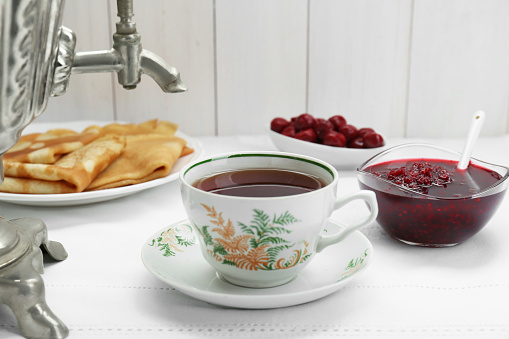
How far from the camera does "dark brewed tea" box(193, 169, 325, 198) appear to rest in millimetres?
681

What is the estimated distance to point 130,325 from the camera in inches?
25.0

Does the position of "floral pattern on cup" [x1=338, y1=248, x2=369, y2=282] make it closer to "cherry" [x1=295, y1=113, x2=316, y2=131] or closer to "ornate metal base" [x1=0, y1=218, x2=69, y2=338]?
"ornate metal base" [x1=0, y1=218, x2=69, y2=338]

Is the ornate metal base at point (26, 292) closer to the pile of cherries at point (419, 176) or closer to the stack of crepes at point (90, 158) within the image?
the stack of crepes at point (90, 158)

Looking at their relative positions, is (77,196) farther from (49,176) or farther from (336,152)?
(336,152)

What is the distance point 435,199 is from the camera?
765 millimetres

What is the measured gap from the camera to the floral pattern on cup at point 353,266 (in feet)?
2.22

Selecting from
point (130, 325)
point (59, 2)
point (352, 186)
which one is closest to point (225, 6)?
point (352, 186)

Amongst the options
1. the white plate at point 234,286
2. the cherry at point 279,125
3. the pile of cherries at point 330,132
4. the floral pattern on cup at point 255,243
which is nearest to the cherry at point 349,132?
the pile of cherries at point 330,132

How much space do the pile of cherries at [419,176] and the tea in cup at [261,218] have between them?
A: 14 centimetres

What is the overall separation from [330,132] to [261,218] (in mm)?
589

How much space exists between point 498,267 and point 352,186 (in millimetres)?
359

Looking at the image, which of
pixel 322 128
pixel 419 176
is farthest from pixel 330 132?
pixel 419 176

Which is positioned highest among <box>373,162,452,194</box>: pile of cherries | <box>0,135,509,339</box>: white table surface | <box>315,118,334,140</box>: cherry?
<box>373,162,452,194</box>: pile of cherries

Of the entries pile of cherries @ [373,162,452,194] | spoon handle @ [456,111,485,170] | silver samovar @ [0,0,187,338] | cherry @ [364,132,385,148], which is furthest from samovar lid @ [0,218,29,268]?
cherry @ [364,132,385,148]
